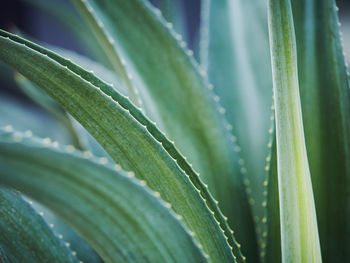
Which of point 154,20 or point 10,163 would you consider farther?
point 154,20

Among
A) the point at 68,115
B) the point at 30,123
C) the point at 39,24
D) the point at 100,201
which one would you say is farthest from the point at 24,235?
the point at 39,24

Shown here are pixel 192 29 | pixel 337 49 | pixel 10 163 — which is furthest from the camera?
pixel 192 29

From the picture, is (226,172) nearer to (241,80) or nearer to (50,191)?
(241,80)

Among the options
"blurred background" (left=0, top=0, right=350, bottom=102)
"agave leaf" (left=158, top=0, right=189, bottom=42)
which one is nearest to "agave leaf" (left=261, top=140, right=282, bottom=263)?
"agave leaf" (left=158, top=0, right=189, bottom=42)

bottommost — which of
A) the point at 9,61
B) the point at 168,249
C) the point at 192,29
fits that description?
the point at 168,249

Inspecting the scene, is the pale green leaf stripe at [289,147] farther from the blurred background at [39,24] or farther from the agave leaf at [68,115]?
the blurred background at [39,24]

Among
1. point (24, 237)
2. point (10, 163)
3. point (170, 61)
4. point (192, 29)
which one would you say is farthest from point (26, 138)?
point (192, 29)
